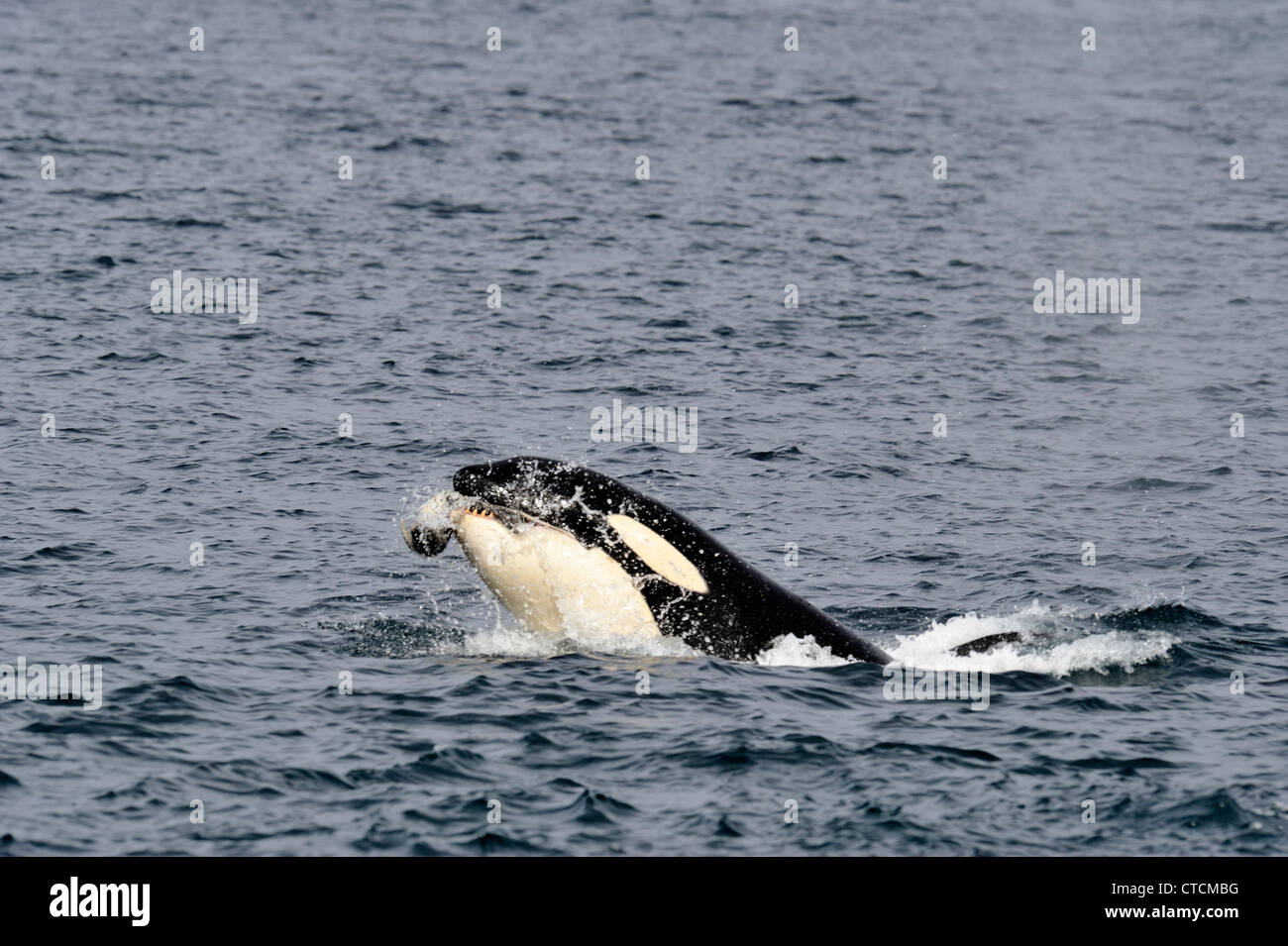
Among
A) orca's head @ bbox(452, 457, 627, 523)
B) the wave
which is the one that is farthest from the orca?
the wave

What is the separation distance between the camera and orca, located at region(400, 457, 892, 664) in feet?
63.2

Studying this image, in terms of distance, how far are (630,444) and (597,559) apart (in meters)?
12.5

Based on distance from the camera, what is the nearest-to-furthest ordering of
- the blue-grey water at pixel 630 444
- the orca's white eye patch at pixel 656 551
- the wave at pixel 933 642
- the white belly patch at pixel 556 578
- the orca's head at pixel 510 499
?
the blue-grey water at pixel 630 444 < the orca's head at pixel 510 499 < the white belly patch at pixel 556 578 < the orca's white eye patch at pixel 656 551 < the wave at pixel 933 642

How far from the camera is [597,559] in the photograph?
19453 mm

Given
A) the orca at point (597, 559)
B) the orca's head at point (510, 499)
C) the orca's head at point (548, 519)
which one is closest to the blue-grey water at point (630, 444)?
the orca at point (597, 559)

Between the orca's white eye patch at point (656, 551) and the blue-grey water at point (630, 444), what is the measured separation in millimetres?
1067

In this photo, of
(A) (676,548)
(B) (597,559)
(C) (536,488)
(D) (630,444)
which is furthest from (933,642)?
(D) (630,444)

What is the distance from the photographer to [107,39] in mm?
72750

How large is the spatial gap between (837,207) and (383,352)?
20220 mm

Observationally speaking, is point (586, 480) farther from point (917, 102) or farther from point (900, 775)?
point (917, 102)

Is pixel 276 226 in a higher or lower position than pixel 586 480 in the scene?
higher

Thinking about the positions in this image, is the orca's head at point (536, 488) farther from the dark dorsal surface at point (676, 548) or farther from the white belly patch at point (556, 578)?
the white belly patch at point (556, 578)

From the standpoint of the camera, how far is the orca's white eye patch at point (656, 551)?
19.4m
